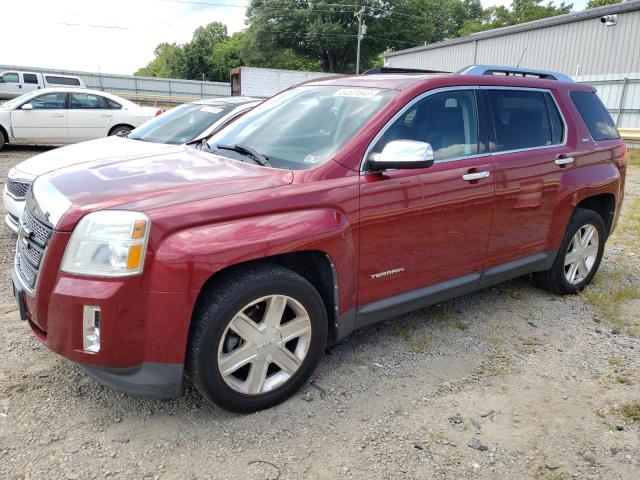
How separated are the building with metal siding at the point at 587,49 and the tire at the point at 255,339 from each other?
15623 millimetres

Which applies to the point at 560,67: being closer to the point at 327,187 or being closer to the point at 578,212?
the point at 578,212

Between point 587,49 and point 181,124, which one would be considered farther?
point 587,49

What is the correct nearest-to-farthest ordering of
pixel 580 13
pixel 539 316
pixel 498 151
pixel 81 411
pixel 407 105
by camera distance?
pixel 81 411
pixel 407 105
pixel 498 151
pixel 539 316
pixel 580 13

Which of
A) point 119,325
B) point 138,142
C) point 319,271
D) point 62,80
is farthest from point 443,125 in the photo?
point 62,80

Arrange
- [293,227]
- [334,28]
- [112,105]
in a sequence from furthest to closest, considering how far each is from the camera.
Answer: [334,28] < [112,105] < [293,227]

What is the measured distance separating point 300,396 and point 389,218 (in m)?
1.15

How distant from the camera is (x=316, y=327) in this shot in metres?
2.86

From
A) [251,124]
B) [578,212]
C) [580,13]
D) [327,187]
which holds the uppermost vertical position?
[580,13]

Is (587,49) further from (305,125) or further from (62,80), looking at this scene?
(305,125)

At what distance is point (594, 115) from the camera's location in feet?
15.0

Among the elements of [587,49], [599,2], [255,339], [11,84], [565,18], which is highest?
[599,2]

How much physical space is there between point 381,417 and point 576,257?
2781mm

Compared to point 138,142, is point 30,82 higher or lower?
higher

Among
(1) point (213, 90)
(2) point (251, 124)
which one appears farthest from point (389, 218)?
(1) point (213, 90)
